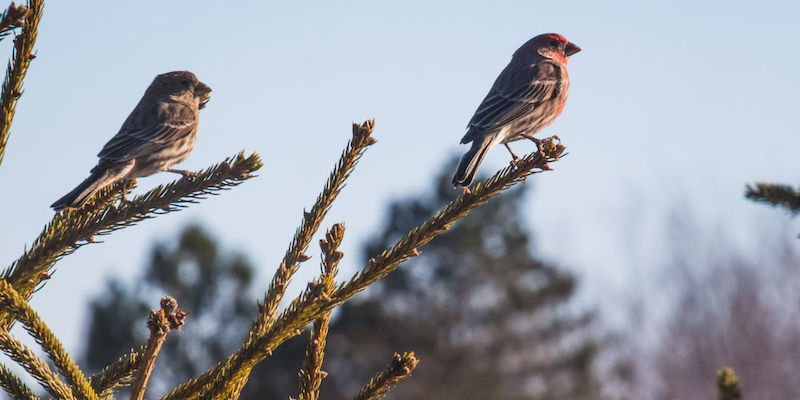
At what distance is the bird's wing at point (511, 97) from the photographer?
20.4 ft

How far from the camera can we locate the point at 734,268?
53.0 metres

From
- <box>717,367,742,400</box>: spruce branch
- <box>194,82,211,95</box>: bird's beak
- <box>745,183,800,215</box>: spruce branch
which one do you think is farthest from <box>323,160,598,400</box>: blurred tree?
<box>717,367,742,400</box>: spruce branch

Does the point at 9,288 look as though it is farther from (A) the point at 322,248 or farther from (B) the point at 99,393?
(A) the point at 322,248

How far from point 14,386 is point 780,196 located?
2.98 meters

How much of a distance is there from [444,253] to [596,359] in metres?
6.07

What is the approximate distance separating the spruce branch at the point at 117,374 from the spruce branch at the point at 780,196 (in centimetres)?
257

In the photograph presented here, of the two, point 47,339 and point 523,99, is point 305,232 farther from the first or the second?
point 523,99

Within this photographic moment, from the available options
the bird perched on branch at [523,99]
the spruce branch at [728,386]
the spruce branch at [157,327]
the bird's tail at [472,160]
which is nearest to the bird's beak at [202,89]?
the bird perched on branch at [523,99]

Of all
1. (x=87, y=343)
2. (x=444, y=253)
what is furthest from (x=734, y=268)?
(x=87, y=343)

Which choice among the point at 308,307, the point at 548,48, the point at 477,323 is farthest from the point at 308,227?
the point at 477,323

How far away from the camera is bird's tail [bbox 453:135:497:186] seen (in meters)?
5.07

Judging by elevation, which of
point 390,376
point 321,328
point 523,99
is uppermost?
point 523,99

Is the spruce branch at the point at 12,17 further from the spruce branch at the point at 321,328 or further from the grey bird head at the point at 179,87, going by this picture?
the grey bird head at the point at 179,87

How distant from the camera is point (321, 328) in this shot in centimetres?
280
